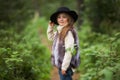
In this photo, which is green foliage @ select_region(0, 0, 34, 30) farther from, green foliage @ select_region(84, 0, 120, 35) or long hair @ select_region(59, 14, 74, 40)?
long hair @ select_region(59, 14, 74, 40)

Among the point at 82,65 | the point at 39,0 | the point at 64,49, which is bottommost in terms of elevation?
the point at 82,65

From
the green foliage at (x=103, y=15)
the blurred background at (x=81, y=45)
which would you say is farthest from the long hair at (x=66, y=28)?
the green foliage at (x=103, y=15)

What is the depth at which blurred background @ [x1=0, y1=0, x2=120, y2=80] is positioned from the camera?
739cm

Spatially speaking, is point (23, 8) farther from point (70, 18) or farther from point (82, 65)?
point (70, 18)

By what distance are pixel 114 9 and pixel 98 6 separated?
156cm

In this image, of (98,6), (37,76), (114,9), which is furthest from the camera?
(98,6)

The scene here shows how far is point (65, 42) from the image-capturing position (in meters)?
6.48

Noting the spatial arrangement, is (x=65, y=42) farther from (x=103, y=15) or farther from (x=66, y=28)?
(x=103, y=15)

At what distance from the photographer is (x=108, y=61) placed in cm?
712

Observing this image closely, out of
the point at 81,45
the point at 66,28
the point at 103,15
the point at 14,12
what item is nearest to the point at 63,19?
the point at 66,28

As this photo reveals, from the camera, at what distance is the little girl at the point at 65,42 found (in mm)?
6414

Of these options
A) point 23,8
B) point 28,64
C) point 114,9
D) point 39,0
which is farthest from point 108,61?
point 39,0

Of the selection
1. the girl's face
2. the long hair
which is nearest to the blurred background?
the long hair

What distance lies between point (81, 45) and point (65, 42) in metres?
6.80
